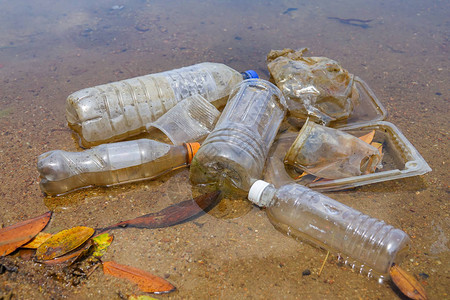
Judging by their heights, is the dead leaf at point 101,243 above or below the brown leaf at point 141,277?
above

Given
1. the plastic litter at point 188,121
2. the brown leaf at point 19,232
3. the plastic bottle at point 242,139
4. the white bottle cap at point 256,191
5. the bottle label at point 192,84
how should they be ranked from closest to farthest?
1. the brown leaf at point 19,232
2. the white bottle cap at point 256,191
3. the plastic bottle at point 242,139
4. the plastic litter at point 188,121
5. the bottle label at point 192,84

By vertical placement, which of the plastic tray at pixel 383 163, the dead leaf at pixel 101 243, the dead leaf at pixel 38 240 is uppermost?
the plastic tray at pixel 383 163

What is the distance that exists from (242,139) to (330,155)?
62cm

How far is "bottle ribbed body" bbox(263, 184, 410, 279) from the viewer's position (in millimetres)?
1823

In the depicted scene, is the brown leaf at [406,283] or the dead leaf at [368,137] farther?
the dead leaf at [368,137]

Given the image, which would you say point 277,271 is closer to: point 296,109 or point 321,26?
point 296,109

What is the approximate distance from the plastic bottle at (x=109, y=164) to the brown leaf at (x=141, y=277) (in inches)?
26.5

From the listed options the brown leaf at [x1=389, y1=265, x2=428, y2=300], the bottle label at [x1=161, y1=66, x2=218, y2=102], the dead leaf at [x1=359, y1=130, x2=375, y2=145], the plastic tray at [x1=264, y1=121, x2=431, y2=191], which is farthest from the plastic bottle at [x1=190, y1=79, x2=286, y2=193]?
the brown leaf at [x1=389, y1=265, x2=428, y2=300]

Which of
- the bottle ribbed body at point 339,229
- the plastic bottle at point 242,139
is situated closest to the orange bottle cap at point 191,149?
the plastic bottle at point 242,139

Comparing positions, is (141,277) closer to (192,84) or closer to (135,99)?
(135,99)

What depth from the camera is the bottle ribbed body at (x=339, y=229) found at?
1.82m

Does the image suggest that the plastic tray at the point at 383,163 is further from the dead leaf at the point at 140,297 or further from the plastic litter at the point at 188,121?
the dead leaf at the point at 140,297

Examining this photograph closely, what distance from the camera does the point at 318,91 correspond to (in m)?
2.84

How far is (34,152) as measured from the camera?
8.68 feet
